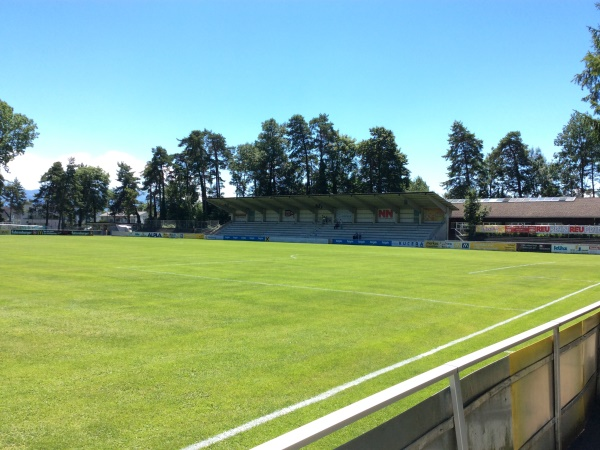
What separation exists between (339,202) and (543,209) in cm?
2880

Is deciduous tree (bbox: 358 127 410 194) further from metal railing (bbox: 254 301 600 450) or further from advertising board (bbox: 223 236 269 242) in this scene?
metal railing (bbox: 254 301 600 450)

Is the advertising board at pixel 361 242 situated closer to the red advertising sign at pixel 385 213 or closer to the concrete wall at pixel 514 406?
the red advertising sign at pixel 385 213

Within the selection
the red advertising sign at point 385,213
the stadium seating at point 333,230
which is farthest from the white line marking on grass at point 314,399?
the red advertising sign at point 385,213

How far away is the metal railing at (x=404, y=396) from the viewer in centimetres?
174

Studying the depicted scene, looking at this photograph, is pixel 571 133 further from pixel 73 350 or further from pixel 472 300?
pixel 73 350

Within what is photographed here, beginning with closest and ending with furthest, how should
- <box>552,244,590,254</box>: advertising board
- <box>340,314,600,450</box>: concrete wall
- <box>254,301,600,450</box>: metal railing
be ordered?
<box>254,301,600,450</box>: metal railing
<box>340,314,600,450</box>: concrete wall
<box>552,244,590,254</box>: advertising board

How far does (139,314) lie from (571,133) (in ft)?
308

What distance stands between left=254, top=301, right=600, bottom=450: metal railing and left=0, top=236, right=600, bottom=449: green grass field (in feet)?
6.20

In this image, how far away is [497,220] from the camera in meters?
62.3

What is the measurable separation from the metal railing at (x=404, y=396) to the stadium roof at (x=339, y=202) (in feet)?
188

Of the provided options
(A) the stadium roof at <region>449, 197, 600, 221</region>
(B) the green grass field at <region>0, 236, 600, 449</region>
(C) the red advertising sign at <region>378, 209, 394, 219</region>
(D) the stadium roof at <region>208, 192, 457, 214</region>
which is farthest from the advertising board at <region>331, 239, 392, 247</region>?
(B) the green grass field at <region>0, 236, 600, 449</region>

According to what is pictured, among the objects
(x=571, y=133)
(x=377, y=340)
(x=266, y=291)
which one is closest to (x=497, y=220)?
(x=571, y=133)

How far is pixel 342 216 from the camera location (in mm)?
74625

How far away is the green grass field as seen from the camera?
4.63m
